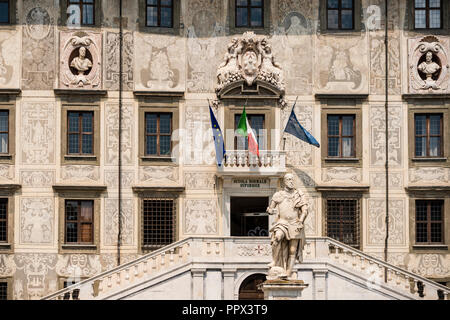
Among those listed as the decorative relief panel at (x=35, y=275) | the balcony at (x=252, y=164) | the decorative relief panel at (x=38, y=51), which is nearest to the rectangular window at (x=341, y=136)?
the balcony at (x=252, y=164)

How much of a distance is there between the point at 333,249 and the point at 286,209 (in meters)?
8.93

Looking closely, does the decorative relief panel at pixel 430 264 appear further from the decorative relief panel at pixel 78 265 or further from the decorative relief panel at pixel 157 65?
the decorative relief panel at pixel 78 265

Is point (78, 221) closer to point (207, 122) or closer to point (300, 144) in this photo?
point (207, 122)

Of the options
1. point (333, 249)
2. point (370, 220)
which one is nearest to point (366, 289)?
point (333, 249)

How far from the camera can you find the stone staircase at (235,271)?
1293 inches

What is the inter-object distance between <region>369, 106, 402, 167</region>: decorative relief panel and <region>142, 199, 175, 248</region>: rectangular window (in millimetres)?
8118

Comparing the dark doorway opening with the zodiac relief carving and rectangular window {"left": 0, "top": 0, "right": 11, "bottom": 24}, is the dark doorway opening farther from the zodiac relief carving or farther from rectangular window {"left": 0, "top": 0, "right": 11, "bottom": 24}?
rectangular window {"left": 0, "top": 0, "right": 11, "bottom": 24}

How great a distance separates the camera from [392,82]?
37.4 m

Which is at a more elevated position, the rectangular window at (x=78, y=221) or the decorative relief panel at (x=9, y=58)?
the decorative relief panel at (x=9, y=58)

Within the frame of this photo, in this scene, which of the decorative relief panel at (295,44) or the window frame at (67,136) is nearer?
the window frame at (67,136)

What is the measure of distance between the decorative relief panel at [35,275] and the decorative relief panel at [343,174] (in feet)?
35.6

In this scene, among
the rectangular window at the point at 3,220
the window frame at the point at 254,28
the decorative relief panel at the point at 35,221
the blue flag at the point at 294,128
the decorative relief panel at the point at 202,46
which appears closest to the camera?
the blue flag at the point at 294,128
